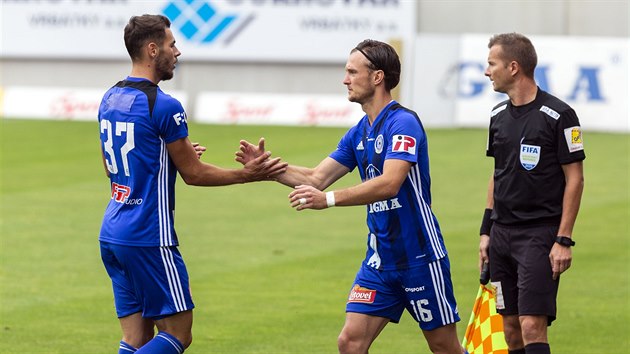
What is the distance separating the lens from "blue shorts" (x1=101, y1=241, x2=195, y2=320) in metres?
7.86

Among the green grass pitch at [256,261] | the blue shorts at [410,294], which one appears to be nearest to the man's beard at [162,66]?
the blue shorts at [410,294]

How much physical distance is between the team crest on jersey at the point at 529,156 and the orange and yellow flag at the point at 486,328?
3.66 feet

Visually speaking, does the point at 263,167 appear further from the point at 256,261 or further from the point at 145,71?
the point at 256,261

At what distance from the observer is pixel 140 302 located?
8000 millimetres

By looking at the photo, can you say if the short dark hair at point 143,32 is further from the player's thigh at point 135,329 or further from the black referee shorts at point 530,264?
the black referee shorts at point 530,264

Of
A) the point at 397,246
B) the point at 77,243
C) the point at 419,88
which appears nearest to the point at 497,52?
the point at 397,246

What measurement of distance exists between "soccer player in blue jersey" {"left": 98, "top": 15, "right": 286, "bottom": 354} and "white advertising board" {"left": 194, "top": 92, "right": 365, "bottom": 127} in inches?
1055

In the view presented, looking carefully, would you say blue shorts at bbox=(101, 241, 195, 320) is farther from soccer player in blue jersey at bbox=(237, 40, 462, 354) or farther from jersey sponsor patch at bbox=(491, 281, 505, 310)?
jersey sponsor patch at bbox=(491, 281, 505, 310)

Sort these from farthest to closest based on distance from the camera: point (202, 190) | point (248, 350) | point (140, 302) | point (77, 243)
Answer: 1. point (202, 190)
2. point (77, 243)
3. point (248, 350)
4. point (140, 302)

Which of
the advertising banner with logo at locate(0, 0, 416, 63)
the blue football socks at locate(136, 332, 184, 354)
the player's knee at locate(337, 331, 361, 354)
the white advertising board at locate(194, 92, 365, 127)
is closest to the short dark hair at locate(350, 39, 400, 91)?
the player's knee at locate(337, 331, 361, 354)

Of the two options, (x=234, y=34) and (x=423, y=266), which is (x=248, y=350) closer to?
(x=423, y=266)

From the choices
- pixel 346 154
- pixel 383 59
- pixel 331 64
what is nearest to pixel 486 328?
pixel 346 154

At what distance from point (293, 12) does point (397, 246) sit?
2997 centimetres

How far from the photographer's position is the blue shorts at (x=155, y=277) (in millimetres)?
7859
